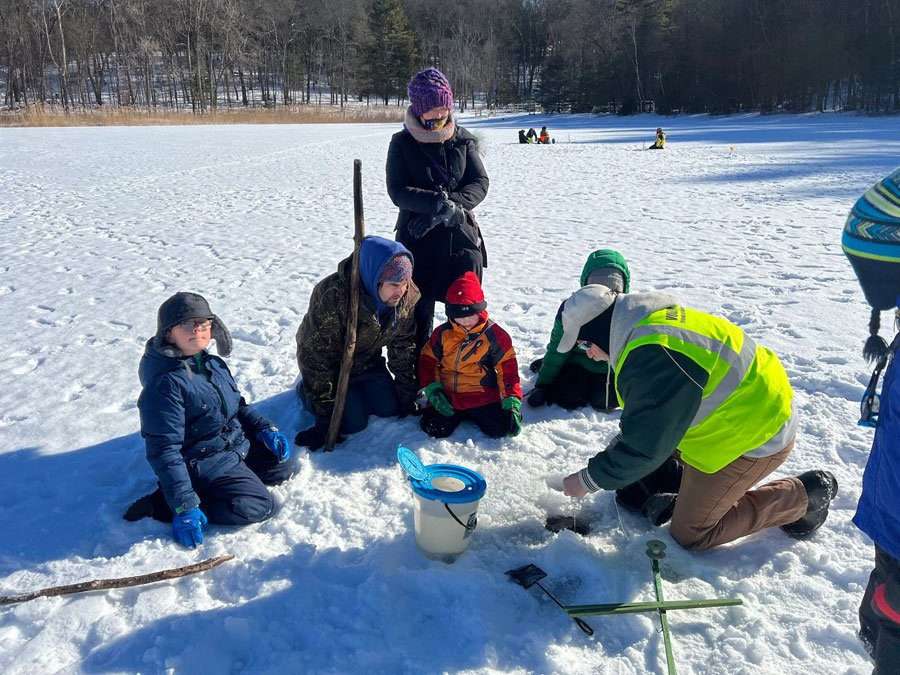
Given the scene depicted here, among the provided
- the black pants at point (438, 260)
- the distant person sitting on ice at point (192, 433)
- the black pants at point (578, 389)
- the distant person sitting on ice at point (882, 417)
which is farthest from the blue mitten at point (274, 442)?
the distant person sitting on ice at point (882, 417)

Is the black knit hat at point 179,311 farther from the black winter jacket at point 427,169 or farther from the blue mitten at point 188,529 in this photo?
the black winter jacket at point 427,169

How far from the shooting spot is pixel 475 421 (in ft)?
12.2

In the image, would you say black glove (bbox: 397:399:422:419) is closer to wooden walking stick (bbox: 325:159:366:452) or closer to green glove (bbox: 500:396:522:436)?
wooden walking stick (bbox: 325:159:366:452)

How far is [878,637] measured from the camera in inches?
67.4

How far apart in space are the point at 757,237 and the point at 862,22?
36.3 metres

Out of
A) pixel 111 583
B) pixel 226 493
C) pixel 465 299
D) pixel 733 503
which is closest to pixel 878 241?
pixel 733 503

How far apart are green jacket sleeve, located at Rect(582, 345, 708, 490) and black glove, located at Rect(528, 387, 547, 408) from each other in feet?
5.33

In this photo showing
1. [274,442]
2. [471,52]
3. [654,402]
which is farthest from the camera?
[471,52]

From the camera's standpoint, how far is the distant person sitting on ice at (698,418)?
2.14 metres

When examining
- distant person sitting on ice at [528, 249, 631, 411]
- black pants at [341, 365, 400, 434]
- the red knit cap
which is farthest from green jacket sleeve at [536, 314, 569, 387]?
black pants at [341, 365, 400, 434]

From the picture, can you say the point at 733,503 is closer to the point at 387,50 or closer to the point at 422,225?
the point at 422,225

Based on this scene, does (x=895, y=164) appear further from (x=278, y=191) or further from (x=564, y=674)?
(x=564, y=674)

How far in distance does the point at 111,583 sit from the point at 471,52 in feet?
224

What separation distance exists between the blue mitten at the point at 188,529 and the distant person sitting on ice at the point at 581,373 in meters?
1.99
